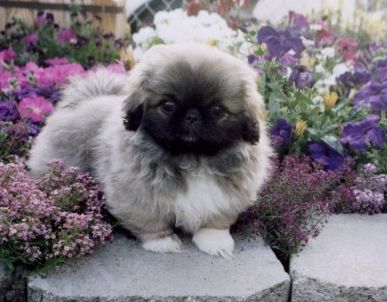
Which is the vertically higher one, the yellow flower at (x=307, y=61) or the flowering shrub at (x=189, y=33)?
the yellow flower at (x=307, y=61)

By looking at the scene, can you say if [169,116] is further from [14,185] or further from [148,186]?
[14,185]

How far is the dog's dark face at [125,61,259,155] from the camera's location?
2738mm

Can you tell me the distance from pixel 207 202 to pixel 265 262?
399mm

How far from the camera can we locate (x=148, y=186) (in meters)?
3.00

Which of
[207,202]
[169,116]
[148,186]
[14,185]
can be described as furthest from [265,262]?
[14,185]

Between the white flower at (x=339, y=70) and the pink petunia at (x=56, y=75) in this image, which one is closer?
the white flower at (x=339, y=70)

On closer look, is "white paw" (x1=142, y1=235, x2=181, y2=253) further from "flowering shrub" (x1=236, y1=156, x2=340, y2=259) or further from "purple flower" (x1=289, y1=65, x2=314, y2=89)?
"purple flower" (x1=289, y1=65, x2=314, y2=89)

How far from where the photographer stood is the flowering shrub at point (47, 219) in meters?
2.90

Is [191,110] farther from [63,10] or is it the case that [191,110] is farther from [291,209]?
[63,10]

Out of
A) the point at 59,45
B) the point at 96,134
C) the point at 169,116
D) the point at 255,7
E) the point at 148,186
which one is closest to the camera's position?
the point at 169,116

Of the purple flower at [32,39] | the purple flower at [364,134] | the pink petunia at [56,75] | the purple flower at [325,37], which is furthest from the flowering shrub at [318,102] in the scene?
the purple flower at [32,39]

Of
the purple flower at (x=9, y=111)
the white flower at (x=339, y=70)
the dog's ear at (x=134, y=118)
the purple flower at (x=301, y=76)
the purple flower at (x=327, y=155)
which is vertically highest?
the dog's ear at (x=134, y=118)

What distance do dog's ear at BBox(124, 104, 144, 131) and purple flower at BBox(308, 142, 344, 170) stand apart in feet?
4.58

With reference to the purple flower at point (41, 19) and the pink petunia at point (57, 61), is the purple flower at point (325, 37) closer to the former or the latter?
the pink petunia at point (57, 61)
